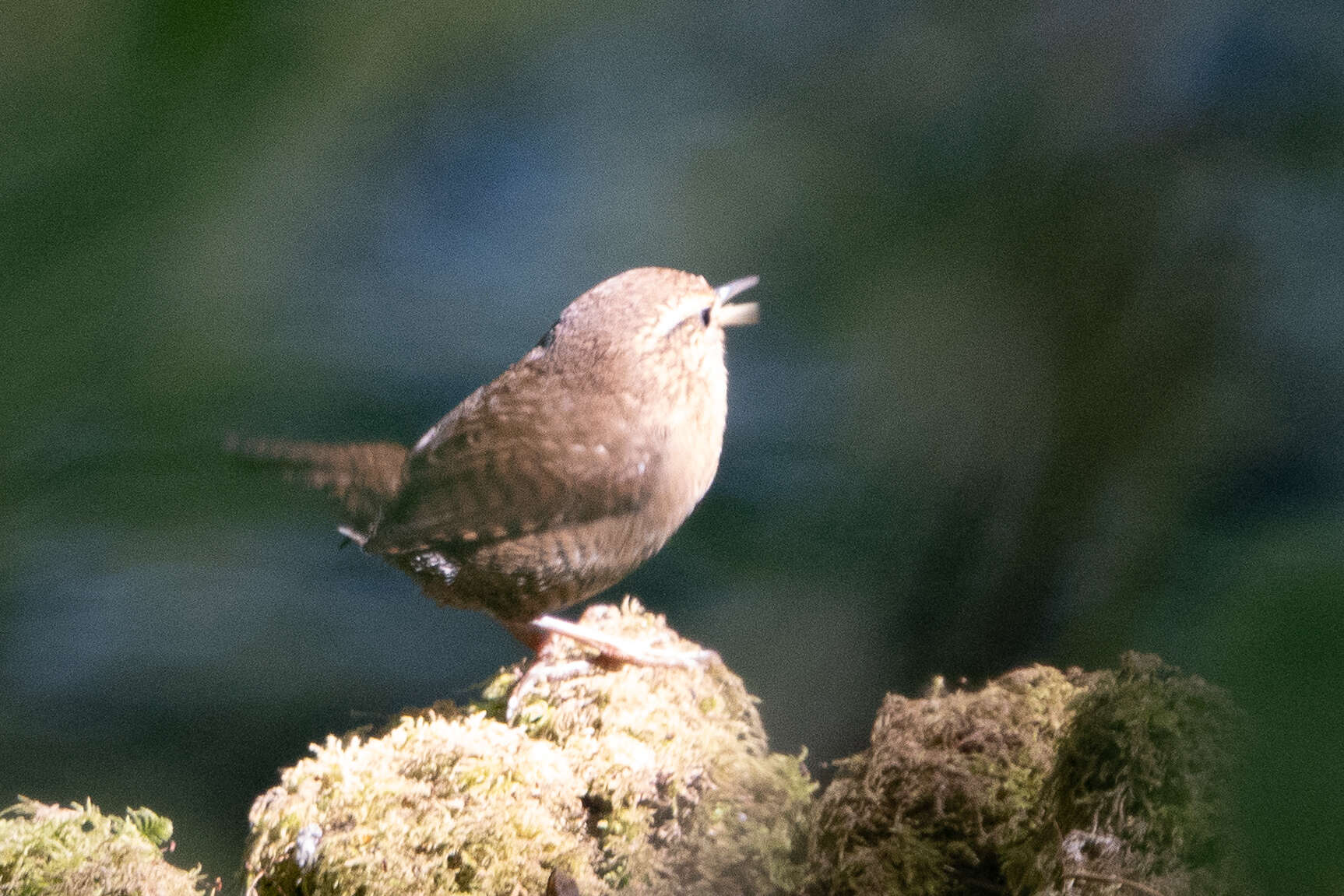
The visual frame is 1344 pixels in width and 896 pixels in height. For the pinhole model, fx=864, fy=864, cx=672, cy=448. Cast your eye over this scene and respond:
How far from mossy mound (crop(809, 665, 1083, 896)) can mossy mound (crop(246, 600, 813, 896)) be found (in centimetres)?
6

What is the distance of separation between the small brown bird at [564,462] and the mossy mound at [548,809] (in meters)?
0.26

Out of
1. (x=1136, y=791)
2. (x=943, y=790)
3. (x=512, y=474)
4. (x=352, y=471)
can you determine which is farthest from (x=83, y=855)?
(x=1136, y=791)

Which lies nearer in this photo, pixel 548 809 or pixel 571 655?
pixel 548 809

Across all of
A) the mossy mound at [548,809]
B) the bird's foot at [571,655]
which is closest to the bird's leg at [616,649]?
the bird's foot at [571,655]

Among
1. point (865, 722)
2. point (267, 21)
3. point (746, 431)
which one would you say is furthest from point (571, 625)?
point (267, 21)

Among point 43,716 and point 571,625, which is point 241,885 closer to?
point 43,716

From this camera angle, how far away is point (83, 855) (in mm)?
1242

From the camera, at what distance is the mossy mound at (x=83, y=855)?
47.3 inches

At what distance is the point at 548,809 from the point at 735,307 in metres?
0.81

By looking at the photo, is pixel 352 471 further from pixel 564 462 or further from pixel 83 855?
pixel 83 855

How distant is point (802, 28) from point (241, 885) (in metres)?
1.43

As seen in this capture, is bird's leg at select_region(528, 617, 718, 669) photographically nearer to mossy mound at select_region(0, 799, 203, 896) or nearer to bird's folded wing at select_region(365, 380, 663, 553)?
bird's folded wing at select_region(365, 380, 663, 553)

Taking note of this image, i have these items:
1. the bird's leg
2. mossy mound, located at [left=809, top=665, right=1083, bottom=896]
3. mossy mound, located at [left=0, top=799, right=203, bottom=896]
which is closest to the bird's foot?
the bird's leg

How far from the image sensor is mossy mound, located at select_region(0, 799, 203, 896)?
1200 millimetres
